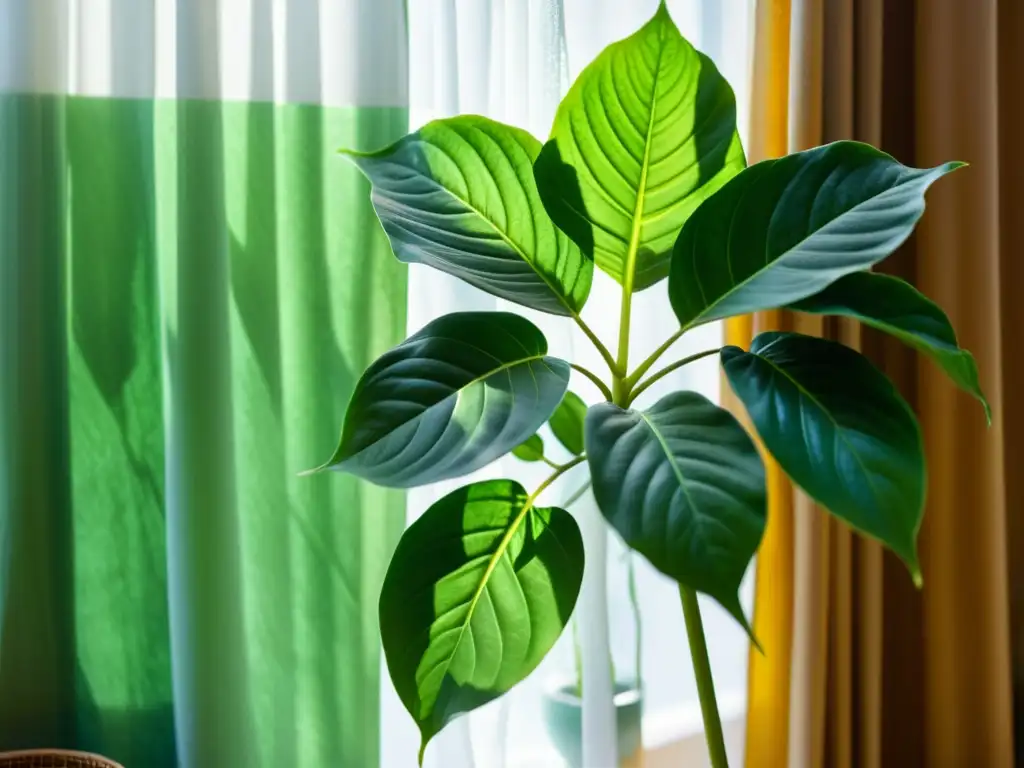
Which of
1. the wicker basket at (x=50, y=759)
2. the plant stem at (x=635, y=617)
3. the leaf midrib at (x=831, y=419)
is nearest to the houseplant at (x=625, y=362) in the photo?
the leaf midrib at (x=831, y=419)

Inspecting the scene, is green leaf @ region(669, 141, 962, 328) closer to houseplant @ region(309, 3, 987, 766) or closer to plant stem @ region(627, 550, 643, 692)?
houseplant @ region(309, 3, 987, 766)

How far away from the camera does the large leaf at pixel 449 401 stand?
77 cm

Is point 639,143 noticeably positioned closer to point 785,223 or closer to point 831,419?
point 785,223

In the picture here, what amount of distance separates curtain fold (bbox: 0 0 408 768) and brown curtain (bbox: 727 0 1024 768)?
61cm

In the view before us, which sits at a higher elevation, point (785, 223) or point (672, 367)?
point (785, 223)

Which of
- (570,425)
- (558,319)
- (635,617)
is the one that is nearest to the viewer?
(570,425)

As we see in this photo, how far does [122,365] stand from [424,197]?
1.41ft

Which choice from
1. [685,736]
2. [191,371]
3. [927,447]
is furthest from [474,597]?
[927,447]

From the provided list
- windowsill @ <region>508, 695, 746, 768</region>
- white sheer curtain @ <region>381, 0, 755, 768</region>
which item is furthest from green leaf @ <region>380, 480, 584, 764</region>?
windowsill @ <region>508, 695, 746, 768</region>

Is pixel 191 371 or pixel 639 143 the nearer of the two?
pixel 639 143

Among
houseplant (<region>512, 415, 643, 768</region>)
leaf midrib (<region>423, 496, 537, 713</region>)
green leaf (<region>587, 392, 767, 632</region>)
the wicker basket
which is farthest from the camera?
houseplant (<region>512, 415, 643, 768</region>)

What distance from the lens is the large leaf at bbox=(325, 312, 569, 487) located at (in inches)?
30.4

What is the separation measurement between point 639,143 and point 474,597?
0.45m

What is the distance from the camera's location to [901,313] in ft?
2.64
